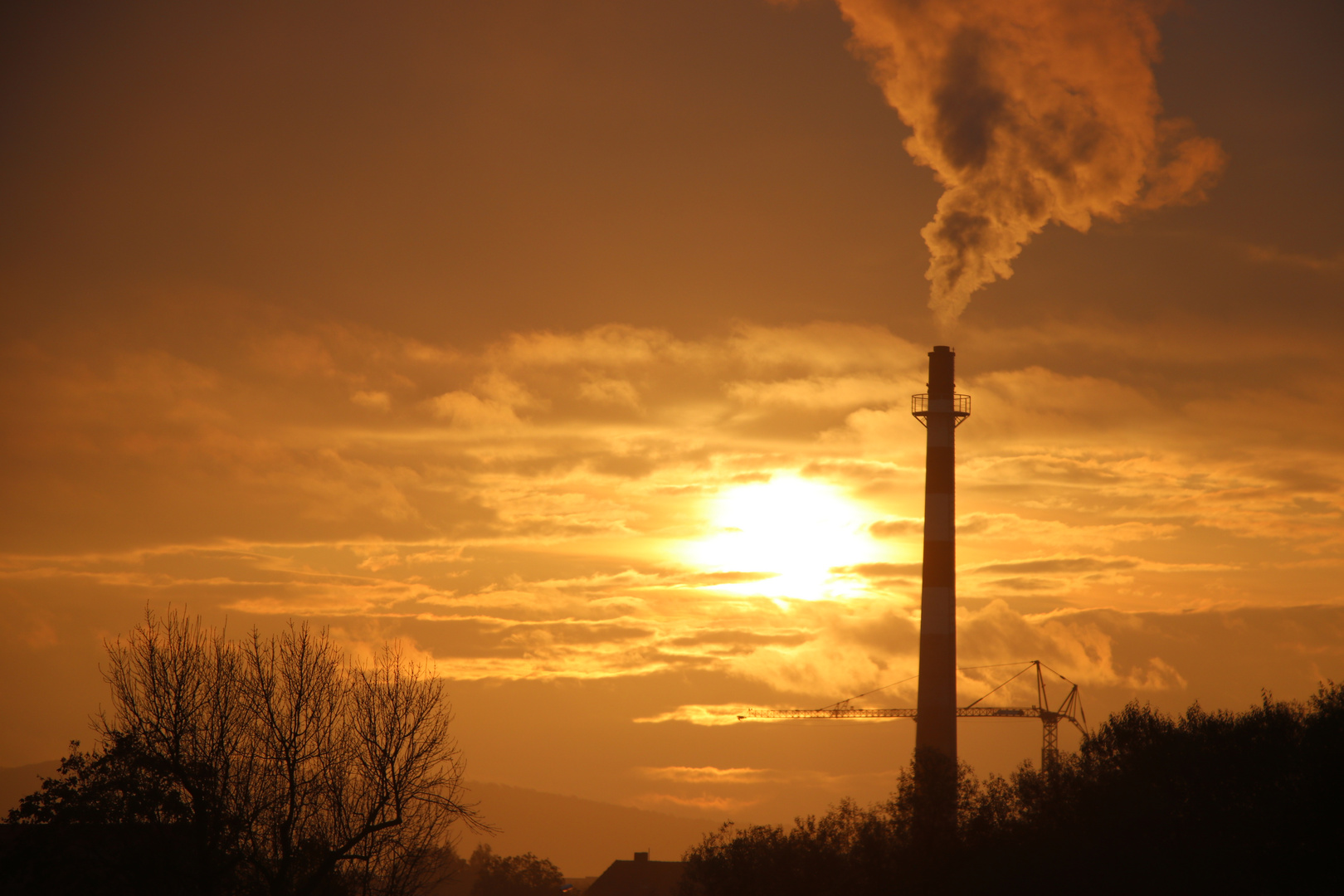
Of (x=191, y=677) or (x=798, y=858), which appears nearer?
(x=191, y=677)

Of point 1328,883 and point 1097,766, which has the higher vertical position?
point 1097,766

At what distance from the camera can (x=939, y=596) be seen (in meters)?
56.9

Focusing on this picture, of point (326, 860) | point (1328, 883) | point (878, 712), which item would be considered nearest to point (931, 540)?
point (1328, 883)

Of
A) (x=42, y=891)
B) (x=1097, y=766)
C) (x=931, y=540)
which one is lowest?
(x=42, y=891)

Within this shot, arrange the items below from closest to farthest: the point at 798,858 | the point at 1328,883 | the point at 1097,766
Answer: the point at 1328,883 < the point at 1097,766 < the point at 798,858

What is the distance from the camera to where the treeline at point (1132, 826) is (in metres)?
34.5

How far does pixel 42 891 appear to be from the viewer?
30.2m

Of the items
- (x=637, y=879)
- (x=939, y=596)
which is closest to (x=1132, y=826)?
(x=939, y=596)

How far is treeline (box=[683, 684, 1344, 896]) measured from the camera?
113ft

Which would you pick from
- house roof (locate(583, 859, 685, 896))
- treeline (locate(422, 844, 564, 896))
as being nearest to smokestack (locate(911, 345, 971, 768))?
house roof (locate(583, 859, 685, 896))

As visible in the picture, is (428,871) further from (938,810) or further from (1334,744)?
(1334,744)

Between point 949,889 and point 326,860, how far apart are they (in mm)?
21262

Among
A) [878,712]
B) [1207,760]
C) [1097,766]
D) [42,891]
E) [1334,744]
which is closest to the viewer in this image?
[42,891]

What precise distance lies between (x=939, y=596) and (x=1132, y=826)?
1988cm
